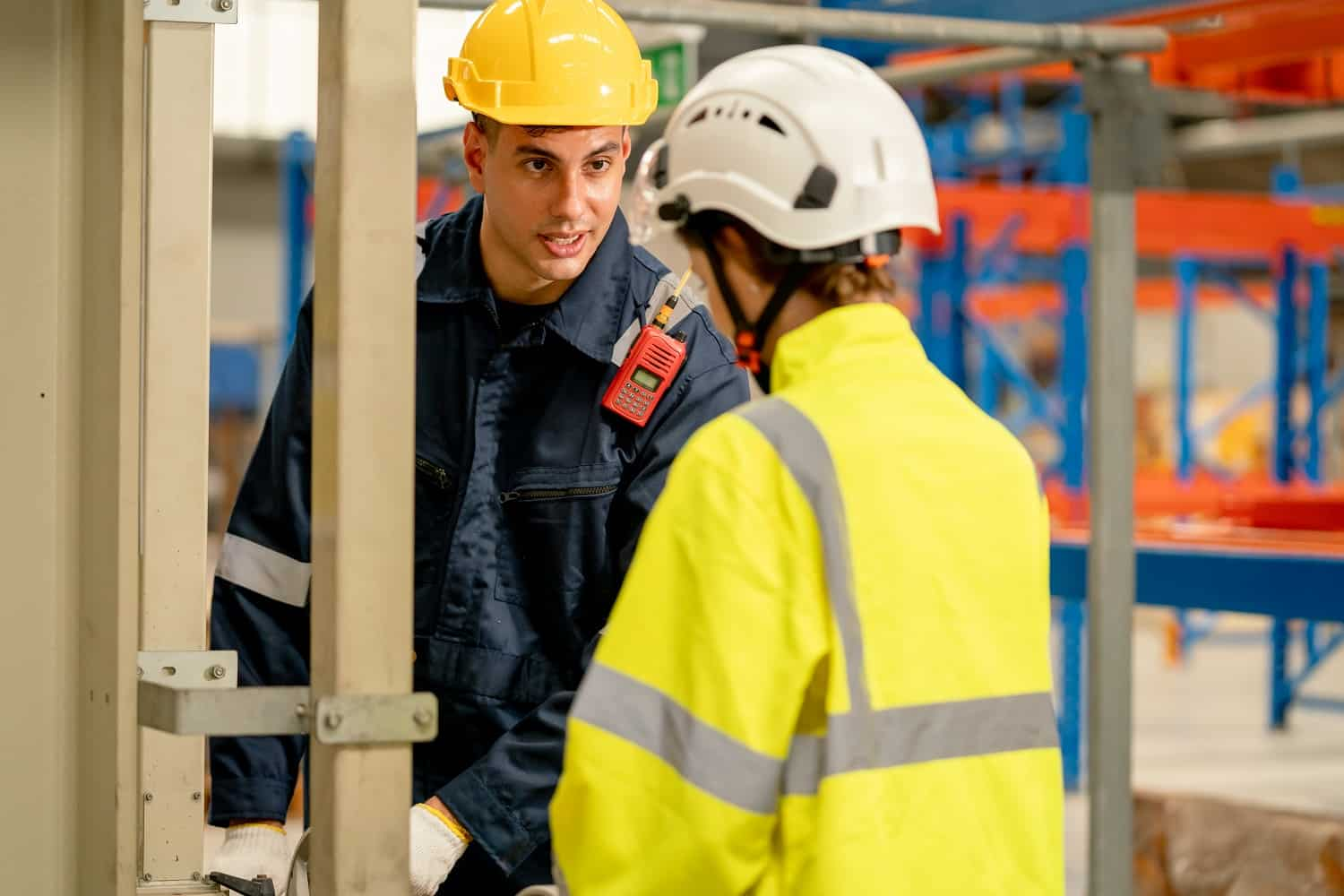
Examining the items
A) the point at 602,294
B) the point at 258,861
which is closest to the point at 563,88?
the point at 602,294

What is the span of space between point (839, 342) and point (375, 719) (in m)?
0.65

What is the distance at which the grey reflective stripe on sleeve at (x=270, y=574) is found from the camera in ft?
A: 8.86

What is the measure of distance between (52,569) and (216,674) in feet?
0.84

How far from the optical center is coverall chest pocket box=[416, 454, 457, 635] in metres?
2.58

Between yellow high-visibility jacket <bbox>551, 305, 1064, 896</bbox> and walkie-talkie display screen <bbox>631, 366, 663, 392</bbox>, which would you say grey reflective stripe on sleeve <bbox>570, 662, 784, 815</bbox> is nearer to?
yellow high-visibility jacket <bbox>551, 305, 1064, 896</bbox>

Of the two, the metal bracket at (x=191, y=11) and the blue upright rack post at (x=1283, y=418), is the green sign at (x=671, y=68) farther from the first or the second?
the blue upright rack post at (x=1283, y=418)

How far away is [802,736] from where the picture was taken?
5.85 ft

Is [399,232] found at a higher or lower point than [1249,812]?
higher

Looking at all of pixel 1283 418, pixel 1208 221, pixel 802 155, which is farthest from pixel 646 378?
pixel 1208 221

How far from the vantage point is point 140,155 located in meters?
2.11

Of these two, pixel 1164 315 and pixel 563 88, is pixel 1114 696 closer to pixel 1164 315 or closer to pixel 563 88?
pixel 563 88

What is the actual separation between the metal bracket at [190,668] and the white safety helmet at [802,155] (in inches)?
33.2

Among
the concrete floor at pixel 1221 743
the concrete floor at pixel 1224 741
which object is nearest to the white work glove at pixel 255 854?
the concrete floor at pixel 1221 743

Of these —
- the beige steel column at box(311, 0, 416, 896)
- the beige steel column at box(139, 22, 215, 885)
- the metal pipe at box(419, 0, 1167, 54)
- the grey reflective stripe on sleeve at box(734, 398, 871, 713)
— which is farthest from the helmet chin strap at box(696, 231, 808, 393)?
the metal pipe at box(419, 0, 1167, 54)
